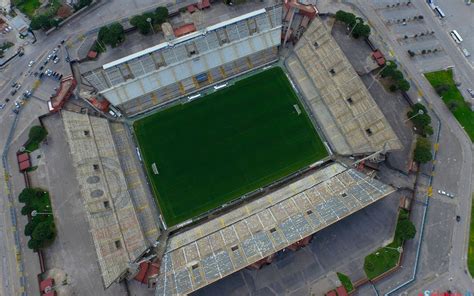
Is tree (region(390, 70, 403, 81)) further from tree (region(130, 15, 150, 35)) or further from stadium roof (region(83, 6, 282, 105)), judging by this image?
tree (region(130, 15, 150, 35))

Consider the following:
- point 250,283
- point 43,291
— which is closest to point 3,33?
point 43,291

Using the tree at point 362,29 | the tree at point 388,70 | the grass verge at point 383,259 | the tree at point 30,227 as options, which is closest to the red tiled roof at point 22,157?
the tree at point 30,227

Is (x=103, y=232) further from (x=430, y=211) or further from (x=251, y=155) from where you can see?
(x=430, y=211)

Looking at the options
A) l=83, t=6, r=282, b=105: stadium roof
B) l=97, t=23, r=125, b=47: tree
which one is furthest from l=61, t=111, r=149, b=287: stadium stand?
l=97, t=23, r=125, b=47: tree

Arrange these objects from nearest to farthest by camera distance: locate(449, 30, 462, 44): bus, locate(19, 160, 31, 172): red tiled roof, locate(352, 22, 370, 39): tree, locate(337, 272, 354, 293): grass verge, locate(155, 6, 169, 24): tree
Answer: locate(337, 272, 354, 293): grass verge, locate(19, 160, 31, 172): red tiled roof, locate(352, 22, 370, 39): tree, locate(449, 30, 462, 44): bus, locate(155, 6, 169, 24): tree

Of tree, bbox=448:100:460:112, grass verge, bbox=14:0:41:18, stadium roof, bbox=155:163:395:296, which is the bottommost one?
stadium roof, bbox=155:163:395:296

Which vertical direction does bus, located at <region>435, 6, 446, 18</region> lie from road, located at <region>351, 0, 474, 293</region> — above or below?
above
